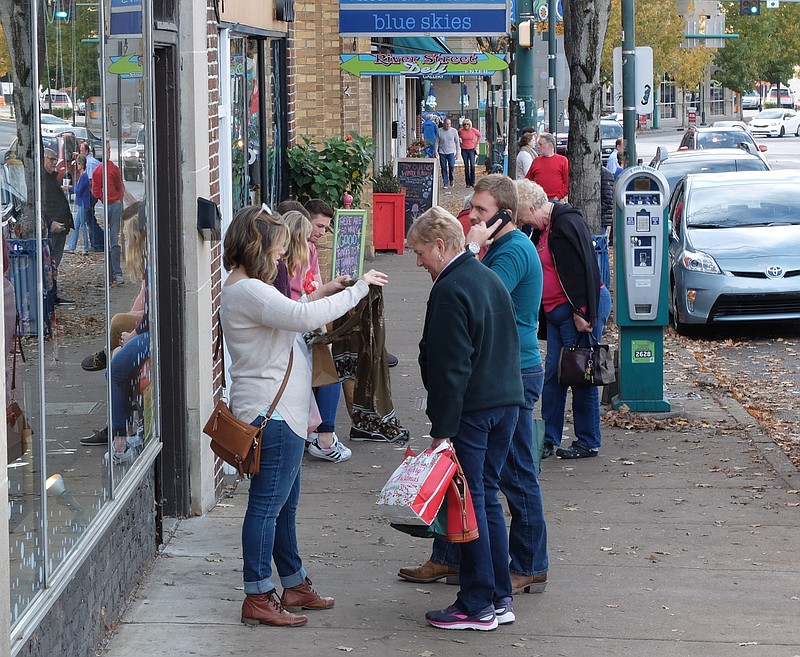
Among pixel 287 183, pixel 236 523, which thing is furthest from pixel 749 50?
pixel 236 523

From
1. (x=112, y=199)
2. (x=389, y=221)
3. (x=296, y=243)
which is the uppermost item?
(x=112, y=199)

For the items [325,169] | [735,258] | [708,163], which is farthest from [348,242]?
[708,163]

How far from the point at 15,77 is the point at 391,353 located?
841cm

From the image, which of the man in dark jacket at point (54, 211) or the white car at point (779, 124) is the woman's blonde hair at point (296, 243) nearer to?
the man in dark jacket at point (54, 211)

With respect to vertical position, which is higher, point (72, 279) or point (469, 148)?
point (469, 148)

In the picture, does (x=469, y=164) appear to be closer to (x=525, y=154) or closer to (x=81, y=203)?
(x=525, y=154)

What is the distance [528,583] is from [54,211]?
278 centimetres

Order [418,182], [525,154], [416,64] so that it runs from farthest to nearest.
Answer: [525,154], [418,182], [416,64]

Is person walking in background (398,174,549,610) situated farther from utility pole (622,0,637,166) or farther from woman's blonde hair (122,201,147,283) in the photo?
utility pole (622,0,637,166)

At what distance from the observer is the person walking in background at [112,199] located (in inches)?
206

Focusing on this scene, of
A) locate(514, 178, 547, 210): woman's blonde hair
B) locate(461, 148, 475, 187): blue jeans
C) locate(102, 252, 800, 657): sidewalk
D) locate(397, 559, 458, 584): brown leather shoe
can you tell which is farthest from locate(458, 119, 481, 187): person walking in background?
locate(397, 559, 458, 584): brown leather shoe

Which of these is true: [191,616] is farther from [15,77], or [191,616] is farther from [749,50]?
[749,50]

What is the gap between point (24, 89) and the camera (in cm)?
417

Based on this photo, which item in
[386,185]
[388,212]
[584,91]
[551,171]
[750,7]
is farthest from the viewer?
[750,7]
